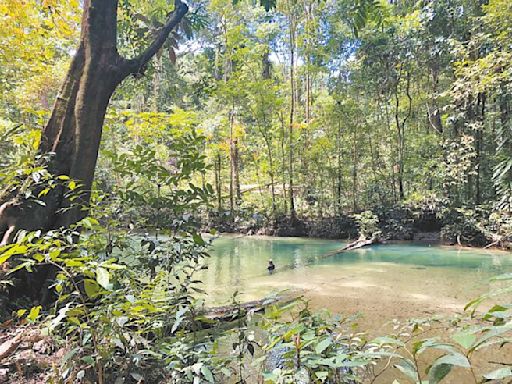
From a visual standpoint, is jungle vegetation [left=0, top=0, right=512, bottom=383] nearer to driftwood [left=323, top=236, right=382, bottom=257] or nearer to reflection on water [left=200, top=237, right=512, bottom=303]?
driftwood [left=323, top=236, right=382, bottom=257]

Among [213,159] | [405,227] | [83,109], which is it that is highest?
[213,159]

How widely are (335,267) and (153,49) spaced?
265 inches

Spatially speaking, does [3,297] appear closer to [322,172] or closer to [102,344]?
[102,344]

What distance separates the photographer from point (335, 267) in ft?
28.2

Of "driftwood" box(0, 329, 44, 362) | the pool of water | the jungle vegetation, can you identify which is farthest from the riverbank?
"driftwood" box(0, 329, 44, 362)

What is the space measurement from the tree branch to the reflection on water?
3.49 m

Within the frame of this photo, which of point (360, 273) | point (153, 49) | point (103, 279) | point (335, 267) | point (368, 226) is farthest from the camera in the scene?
point (368, 226)

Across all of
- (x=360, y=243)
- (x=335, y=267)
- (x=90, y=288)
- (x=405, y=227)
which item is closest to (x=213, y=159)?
(x=360, y=243)

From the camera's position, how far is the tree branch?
11.2 ft

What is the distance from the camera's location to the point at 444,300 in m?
5.31

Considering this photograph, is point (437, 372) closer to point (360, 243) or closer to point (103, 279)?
point (103, 279)

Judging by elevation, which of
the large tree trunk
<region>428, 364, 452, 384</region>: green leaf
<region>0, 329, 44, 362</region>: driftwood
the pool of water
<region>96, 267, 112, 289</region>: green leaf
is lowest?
the pool of water

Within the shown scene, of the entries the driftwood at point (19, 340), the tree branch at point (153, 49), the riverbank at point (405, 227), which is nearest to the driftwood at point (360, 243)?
the riverbank at point (405, 227)

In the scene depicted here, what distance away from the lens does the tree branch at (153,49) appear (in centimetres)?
341
